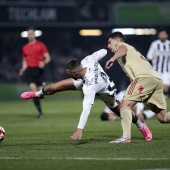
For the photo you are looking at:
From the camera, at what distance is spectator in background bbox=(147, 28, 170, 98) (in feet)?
55.4

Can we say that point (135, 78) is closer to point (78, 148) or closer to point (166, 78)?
point (78, 148)

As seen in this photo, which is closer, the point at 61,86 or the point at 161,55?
the point at 61,86

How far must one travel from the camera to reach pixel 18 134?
12180 mm

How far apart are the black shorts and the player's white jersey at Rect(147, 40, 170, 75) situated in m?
2.92

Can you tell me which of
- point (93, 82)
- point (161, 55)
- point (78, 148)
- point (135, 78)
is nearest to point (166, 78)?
point (161, 55)

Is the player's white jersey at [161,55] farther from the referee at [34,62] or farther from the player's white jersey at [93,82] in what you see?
the player's white jersey at [93,82]

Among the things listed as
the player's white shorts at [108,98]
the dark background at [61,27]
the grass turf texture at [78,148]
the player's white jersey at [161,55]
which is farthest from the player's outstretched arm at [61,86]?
the dark background at [61,27]

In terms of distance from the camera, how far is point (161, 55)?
698 inches

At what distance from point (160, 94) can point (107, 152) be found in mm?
1944

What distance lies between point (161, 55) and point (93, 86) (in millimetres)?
7866

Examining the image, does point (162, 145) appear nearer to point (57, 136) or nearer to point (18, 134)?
point (57, 136)

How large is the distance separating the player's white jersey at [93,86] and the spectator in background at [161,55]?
6150 mm

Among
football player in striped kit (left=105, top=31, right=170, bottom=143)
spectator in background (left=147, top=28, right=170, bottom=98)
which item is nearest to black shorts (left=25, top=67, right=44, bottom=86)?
spectator in background (left=147, top=28, right=170, bottom=98)

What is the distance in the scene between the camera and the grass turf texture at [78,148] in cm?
784
